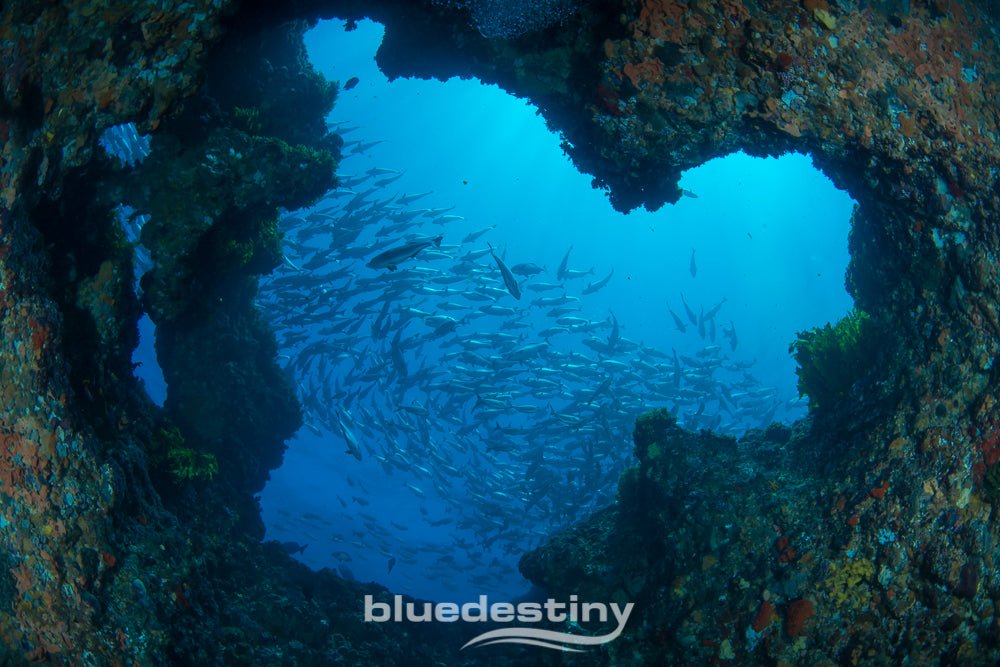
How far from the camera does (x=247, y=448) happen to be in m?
9.53

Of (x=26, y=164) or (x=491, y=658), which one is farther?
(x=491, y=658)

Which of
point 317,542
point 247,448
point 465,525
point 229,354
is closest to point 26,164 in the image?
point 229,354

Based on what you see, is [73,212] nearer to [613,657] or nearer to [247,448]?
[247,448]

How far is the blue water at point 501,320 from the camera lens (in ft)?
58.2

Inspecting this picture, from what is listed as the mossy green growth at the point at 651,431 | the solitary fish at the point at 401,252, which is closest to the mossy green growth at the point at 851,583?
the mossy green growth at the point at 651,431

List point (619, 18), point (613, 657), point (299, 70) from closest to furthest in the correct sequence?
point (619, 18) < point (613, 657) < point (299, 70)

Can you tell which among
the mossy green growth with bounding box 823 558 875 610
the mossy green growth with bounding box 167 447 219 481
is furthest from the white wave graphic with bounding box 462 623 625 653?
the mossy green growth with bounding box 167 447 219 481

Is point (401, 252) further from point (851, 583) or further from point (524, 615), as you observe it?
point (851, 583)

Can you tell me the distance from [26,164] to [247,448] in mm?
6857

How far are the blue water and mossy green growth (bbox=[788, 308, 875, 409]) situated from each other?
815 centimetres

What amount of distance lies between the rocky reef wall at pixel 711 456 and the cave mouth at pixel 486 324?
11.0ft

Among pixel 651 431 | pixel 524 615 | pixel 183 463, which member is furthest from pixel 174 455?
pixel 651 431

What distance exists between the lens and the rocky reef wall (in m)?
3.76

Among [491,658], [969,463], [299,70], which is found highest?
[299,70]
